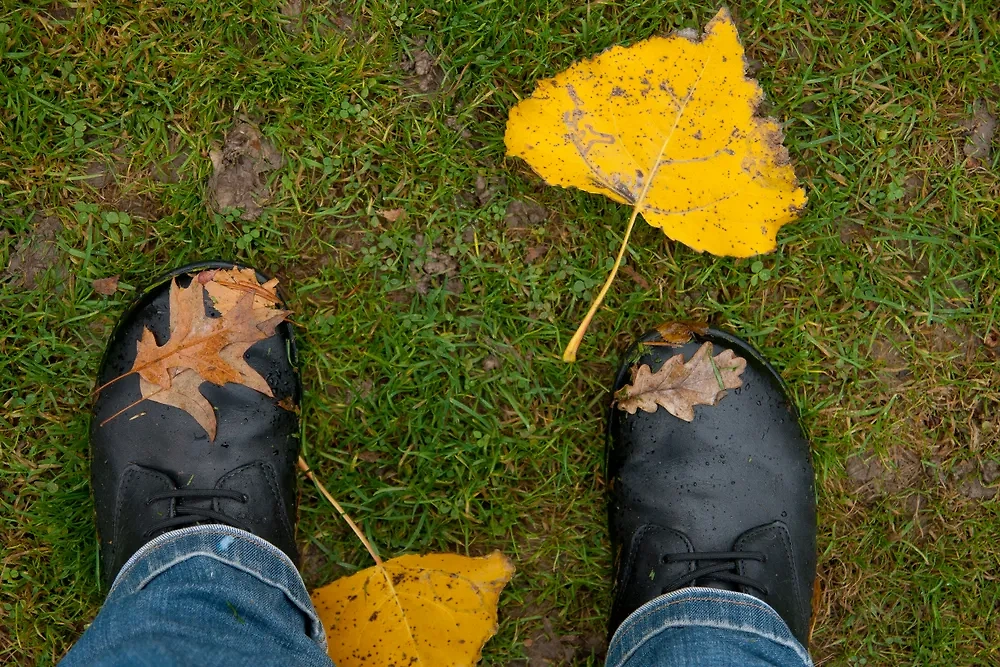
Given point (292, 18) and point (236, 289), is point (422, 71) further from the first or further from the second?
point (236, 289)

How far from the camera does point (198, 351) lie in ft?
6.26

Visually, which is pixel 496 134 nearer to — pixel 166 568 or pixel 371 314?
pixel 371 314

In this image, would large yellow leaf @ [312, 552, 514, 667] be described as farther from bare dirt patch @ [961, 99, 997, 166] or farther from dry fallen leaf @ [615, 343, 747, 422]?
bare dirt patch @ [961, 99, 997, 166]

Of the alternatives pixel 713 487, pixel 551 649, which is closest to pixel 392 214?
pixel 713 487

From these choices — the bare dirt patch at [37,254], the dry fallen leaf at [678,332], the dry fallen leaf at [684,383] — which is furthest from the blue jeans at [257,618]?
the bare dirt patch at [37,254]

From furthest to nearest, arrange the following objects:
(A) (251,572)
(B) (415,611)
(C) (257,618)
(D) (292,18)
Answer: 1. (D) (292,18)
2. (B) (415,611)
3. (A) (251,572)
4. (C) (257,618)

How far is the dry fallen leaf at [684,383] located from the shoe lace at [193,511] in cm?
108

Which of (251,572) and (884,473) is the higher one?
(251,572)

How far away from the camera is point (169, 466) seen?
194 centimetres

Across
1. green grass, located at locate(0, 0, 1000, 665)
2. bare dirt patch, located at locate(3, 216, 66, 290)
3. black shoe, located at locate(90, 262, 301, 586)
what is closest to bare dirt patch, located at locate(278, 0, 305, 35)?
green grass, located at locate(0, 0, 1000, 665)

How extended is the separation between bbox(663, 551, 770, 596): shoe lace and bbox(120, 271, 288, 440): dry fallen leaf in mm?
1212

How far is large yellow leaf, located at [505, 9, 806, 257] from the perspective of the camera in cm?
183

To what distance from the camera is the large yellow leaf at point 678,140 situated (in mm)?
1825

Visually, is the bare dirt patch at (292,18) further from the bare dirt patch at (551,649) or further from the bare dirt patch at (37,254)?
the bare dirt patch at (551,649)
